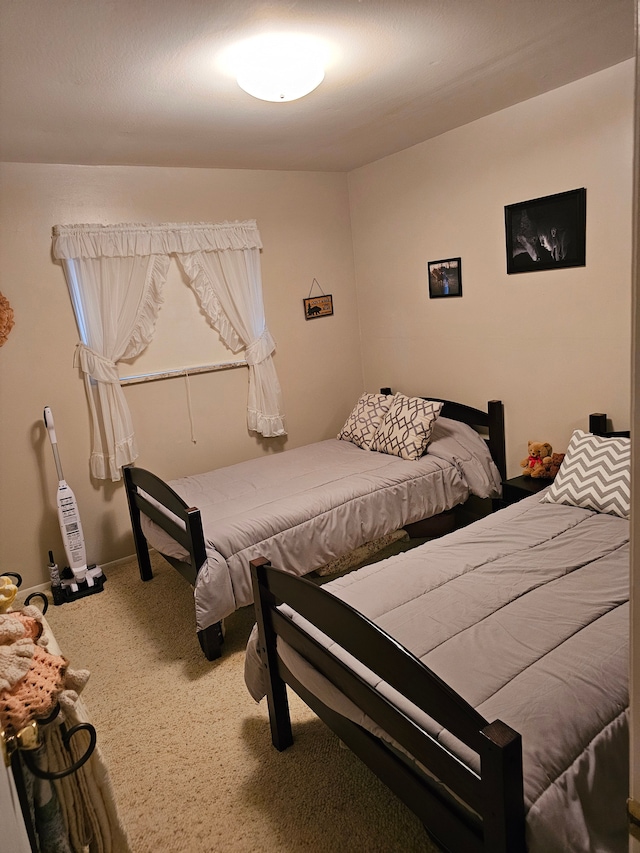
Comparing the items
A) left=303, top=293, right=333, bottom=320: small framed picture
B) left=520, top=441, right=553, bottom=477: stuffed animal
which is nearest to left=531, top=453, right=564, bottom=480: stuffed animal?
left=520, top=441, right=553, bottom=477: stuffed animal

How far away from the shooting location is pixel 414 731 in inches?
54.3

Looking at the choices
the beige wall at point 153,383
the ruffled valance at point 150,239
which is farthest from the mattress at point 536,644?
the ruffled valance at point 150,239

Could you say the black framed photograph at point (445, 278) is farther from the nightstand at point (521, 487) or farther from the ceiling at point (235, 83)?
the nightstand at point (521, 487)

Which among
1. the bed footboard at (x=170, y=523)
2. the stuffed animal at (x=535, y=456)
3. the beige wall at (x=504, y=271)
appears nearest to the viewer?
the bed footboard at (x=170, y=523)

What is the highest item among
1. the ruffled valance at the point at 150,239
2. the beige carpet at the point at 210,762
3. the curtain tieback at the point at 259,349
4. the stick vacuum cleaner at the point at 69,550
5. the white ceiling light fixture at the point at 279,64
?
the white ceiling light fixture at the point at 279,64

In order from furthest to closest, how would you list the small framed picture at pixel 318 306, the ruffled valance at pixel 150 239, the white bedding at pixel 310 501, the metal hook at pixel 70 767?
the small framed picture at pixel 318 306 → the ruffled valance at pixel 150 239 → the white bedding at pixel 310 501 → the metal hook at pixel 70 767

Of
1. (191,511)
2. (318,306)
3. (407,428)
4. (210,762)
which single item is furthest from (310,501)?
(318,306)

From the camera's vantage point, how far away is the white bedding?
2771 millimetres

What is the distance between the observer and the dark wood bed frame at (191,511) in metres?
2.69

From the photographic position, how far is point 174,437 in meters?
3.98

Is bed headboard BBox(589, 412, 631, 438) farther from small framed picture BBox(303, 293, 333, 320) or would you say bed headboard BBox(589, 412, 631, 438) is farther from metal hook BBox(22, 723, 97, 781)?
metal hook BBox(22, 723, 97, 781)

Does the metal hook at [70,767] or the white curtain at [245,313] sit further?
the white curtain at [245,313]

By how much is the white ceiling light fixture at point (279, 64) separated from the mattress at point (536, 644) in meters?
1.95

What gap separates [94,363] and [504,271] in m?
2.62
